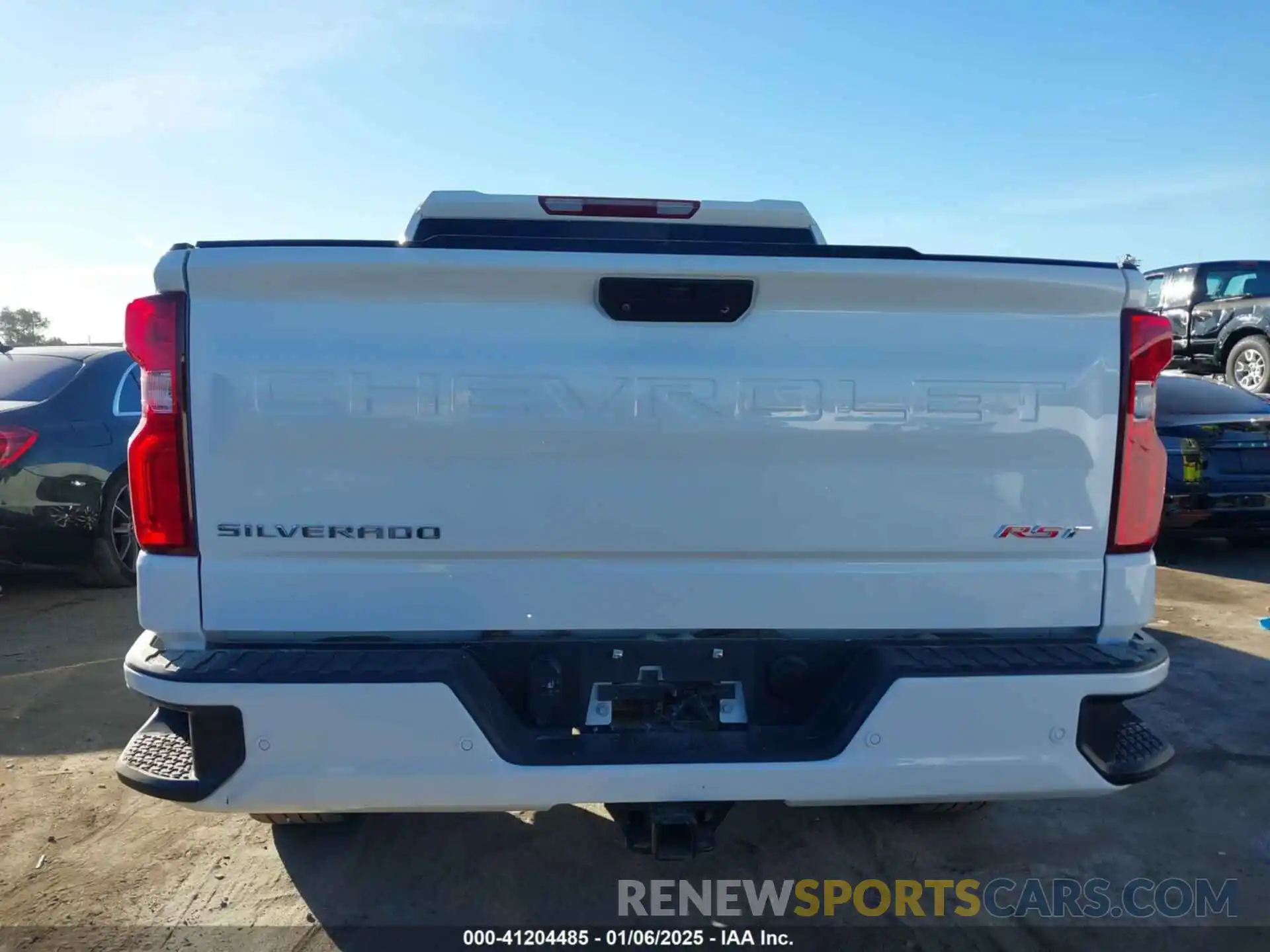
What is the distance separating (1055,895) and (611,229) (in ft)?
9.58

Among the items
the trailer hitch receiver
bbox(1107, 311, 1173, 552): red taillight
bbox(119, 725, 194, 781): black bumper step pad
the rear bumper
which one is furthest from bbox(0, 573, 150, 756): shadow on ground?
bbox(1107, 311, 1173, 552): red taillight

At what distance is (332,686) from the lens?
210 centimetres

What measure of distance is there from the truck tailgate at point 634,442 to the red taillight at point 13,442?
4.43m

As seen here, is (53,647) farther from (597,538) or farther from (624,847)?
(597,538)

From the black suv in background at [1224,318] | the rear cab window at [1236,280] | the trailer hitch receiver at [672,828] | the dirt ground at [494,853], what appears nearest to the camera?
the trailer hitch receiver at [672,828]

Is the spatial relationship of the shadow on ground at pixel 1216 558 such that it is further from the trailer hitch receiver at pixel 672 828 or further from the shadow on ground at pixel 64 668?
the shadow on ground at pixel 64 668

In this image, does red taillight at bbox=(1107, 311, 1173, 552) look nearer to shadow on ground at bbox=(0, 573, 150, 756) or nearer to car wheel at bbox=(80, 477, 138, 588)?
shadow on ground at bbox=(0, 573, 150, 756)

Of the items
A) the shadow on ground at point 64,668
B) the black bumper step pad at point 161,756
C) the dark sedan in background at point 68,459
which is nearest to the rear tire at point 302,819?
the black bumper step pad at point 161,756

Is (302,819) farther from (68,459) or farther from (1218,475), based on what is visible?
(1218,475)

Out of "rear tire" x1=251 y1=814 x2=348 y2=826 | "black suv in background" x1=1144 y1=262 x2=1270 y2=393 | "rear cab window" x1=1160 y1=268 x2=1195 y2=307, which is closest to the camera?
"rear tire" x1=251 y1=814 x2=348 y2=826

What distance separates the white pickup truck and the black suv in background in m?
12.7

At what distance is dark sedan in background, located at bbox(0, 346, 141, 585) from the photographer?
5.63 meters

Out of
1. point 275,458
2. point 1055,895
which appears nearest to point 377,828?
point 275,458

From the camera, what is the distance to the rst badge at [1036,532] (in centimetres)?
227
